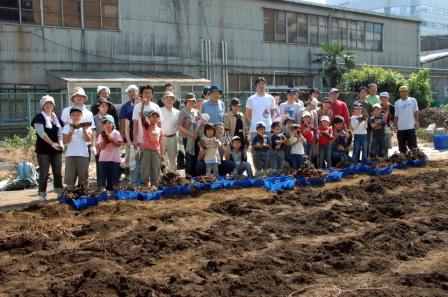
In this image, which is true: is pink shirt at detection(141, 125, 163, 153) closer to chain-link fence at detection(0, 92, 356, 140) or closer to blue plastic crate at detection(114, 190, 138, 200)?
blue plastic crate at detection(114, 190, 138, 200)

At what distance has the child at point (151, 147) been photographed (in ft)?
28.7

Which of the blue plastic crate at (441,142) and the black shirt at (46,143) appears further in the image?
the blue plastic crate at (441,142)

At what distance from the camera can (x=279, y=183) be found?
905 cm

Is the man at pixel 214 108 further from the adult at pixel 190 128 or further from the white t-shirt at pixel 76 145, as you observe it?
the white t-shirt at pixel 76 145

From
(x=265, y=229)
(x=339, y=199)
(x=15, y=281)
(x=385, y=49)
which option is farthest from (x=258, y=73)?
(x=15, y=281)

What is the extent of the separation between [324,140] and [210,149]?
98.0 inches

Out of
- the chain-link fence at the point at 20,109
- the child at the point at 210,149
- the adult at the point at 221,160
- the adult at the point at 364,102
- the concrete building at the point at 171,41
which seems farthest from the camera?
the concrete building at the point at 171,41

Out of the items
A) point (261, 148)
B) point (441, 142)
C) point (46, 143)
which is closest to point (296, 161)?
point (261, 148)

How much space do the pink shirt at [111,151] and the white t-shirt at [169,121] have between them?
1025 mm

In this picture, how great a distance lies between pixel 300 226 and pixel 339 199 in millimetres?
1763

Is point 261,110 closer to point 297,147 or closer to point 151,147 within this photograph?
point 297,147

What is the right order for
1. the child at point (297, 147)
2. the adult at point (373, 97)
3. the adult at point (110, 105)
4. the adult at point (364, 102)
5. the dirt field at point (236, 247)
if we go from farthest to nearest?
the adult at point (373, 97) → the adult at point (364, 102) → the child at point (297, 147) → the adult at point (110, 105) → the dirt field at point (236, 247)

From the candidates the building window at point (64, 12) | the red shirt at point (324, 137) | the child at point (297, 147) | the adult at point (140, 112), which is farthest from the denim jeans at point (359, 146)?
the building window at point (64, 12)

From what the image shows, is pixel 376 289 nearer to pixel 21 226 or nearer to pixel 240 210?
pixel 240 210
